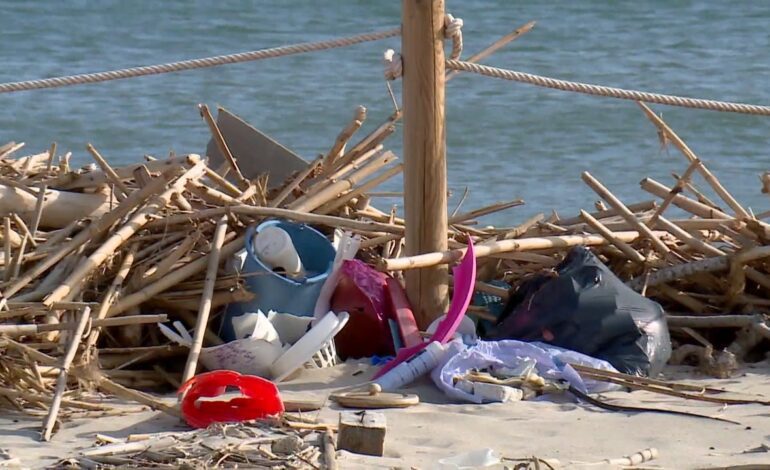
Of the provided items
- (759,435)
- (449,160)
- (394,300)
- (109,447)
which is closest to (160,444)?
(109,447)

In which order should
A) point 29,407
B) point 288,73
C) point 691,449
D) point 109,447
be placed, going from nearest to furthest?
point 109,447
point 691,449
point 29,407
point 288,73

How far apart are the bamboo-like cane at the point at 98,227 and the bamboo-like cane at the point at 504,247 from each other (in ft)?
3.10

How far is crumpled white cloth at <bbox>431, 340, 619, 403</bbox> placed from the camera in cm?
446

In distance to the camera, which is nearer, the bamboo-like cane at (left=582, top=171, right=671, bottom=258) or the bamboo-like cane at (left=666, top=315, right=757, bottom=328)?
the bamboo-like cane at (left=666, top=315, right=757, bottom=328)

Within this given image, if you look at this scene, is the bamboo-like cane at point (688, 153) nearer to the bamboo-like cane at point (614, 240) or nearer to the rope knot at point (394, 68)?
the bamboo-like cane at point (614, 240)

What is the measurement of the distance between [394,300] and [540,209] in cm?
506

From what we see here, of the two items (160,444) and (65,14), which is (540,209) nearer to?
(160,444)

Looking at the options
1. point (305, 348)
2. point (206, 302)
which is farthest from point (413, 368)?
point (206, 302)

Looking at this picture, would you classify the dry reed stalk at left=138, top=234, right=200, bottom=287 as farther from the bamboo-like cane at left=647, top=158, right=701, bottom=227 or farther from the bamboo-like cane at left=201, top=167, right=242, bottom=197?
the bamboo-like cane at left=647, top=158, right=701, bottom=227

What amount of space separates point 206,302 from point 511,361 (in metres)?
1.04

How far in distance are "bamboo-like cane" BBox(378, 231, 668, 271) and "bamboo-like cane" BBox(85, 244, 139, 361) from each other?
2.99 ft

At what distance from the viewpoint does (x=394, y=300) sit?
4.86 m

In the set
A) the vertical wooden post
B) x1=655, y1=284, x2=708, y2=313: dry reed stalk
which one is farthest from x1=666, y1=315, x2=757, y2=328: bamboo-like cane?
the vertical wooden post

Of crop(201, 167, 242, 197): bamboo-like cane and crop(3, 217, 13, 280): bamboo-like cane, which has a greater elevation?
crop(201, 167, 242, 197): bamboo-like cane
